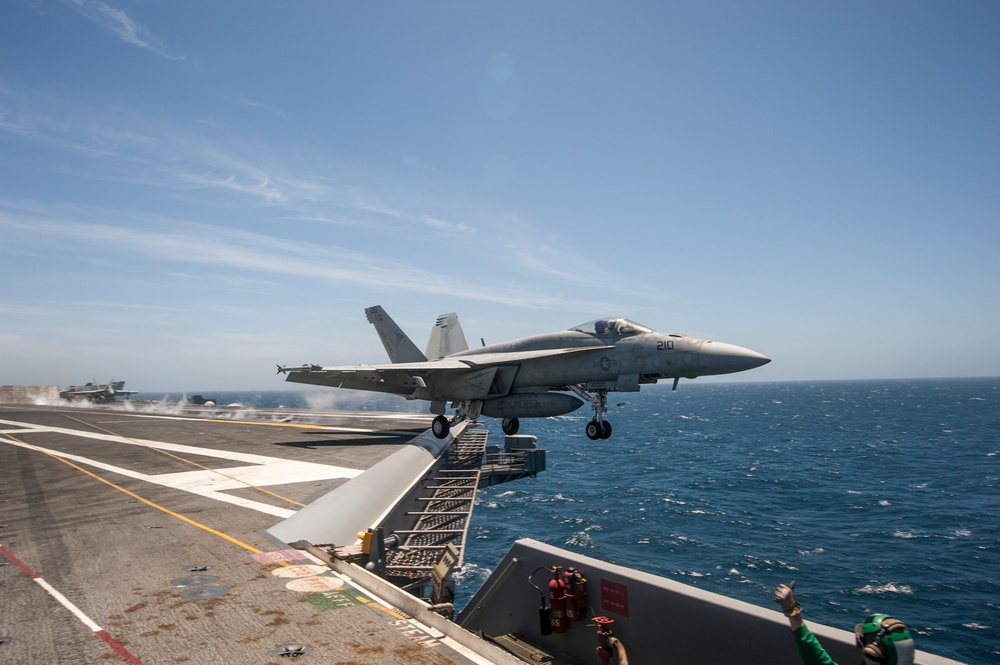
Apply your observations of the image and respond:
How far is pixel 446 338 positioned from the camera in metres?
34.1

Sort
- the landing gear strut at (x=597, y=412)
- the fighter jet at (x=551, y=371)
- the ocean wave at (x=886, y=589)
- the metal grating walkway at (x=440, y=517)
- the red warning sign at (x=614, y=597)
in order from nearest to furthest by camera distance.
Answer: the red warning sign at (x=614, y=597) < the metal grating walkway at (x=440, y=517) < the fighter jet at (x=551, y=371) < the landing gear strut at (x=597, y=412) < the ocean wave at (x=886, y=589)

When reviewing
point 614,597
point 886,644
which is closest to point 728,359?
point 614,597

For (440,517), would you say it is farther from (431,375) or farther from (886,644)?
(886,644)

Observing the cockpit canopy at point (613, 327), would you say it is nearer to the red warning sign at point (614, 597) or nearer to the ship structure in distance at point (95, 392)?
the red warning sign at point (614, 597)

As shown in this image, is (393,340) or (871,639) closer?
(871,639)

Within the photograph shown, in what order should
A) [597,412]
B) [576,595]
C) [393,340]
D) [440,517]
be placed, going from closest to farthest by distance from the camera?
[576,595], [440,517], [597,412], [393,340]

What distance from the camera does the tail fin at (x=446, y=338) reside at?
33.9m

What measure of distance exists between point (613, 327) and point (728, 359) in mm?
4372

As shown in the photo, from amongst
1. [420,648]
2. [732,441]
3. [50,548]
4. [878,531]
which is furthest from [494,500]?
[732,441]

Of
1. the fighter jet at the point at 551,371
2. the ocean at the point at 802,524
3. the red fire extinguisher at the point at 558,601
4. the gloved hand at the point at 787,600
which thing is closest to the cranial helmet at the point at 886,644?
the gloved hand at the point at 787,600

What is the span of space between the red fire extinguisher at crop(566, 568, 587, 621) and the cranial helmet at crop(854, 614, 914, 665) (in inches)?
194

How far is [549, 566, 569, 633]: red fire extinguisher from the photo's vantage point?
9.12 metres

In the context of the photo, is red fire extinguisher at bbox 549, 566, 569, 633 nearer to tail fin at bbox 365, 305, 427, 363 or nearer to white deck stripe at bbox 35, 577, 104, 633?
white deck stripe at bbox 35, 577, 104, 633

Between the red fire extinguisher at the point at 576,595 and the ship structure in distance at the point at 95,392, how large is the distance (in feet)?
331
